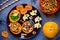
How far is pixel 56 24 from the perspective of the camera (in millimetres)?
1273

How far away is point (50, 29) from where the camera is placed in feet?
4.05

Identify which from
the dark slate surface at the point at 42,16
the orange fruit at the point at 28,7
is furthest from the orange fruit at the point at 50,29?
the orange fruit at the point at 28,7

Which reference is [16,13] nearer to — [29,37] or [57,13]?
[29,37]

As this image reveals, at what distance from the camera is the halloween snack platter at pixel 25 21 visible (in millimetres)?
1354

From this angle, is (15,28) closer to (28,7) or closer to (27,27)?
(27,27)

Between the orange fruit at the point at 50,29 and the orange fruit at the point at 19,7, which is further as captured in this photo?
the orange fruit at the point at 19,7

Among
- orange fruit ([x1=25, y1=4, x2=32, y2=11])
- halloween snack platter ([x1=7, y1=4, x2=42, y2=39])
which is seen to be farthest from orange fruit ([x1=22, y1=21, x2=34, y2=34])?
orange fruit ([x1=25, y1=4, x2=32, y2=11])

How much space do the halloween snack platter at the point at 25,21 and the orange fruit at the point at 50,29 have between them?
111 millimetres

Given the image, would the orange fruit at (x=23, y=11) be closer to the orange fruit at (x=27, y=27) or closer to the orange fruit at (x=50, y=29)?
the orange fruit at (x=27, y=27)

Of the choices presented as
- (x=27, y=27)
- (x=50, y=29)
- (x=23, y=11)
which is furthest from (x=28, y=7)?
(x=50, y=29)

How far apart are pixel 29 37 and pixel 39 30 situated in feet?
0.36

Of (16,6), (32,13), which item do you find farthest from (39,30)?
(16,6)

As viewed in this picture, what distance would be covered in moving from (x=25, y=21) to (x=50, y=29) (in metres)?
0.25

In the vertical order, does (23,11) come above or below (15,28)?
above
